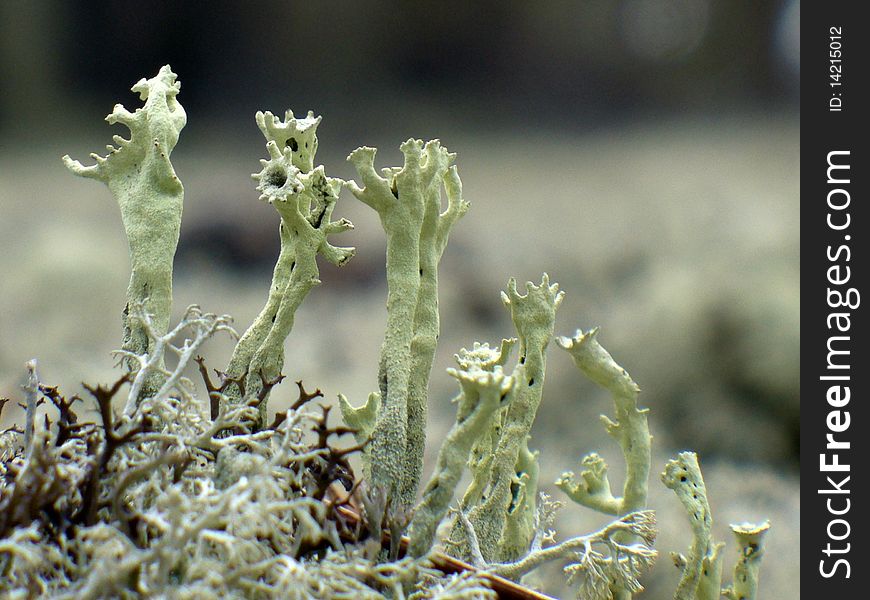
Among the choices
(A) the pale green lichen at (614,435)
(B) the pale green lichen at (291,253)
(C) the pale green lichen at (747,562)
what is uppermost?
(B) the pale green lichen at (291,253)

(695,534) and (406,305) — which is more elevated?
(406,305)

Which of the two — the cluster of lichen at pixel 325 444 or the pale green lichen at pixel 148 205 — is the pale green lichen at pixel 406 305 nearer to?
the cluster of lichen at pixel 325 444

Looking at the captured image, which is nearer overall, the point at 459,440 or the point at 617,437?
the point at 459,440

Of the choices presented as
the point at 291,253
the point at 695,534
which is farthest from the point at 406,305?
the point at 695,534

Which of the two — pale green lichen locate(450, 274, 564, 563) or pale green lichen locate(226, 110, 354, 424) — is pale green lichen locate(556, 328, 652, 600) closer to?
pale green lichen locate(450, 274, 564, 563)

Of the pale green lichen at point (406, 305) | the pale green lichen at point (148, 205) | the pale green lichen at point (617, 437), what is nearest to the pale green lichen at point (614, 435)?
the pale green lichen at point (617, 437)

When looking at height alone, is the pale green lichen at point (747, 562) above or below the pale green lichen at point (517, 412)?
below

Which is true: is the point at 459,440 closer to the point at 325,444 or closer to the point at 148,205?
the point at 325,444
